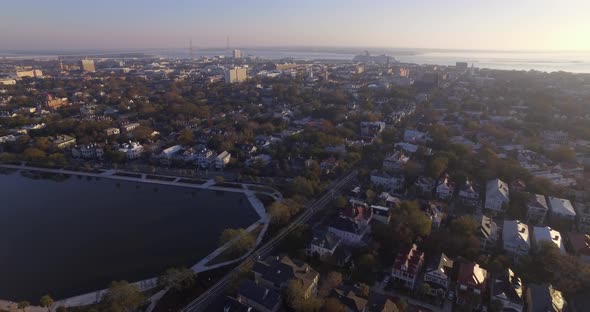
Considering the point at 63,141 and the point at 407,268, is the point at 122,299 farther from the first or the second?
the point at 63,141

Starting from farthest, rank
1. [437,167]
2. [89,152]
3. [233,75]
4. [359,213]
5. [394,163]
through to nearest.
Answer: [233,75]
[89,152]
[394,163]
[437,167]
[359,213]

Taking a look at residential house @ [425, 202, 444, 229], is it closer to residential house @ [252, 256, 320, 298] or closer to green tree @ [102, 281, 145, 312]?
residential house @ [252, 256, 320, 298]

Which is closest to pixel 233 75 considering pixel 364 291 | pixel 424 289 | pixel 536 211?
pixel 536 211

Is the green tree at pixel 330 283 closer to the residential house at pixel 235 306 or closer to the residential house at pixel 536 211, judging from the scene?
the residential house at pixel 235 306

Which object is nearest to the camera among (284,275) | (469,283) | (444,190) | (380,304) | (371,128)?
(380,304)

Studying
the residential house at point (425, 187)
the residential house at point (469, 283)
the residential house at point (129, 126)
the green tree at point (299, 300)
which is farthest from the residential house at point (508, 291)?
the residential house at point (129, 126)

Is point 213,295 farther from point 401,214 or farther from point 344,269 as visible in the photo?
point 401,214

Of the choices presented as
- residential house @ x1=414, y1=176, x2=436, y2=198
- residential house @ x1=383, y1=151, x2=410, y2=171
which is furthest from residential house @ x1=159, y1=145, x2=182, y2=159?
residential house @ x1=414, y1=176, x2=436, y2=198
